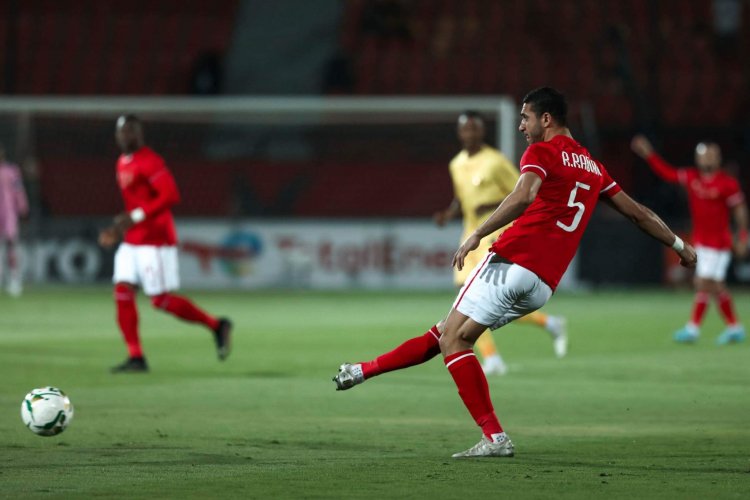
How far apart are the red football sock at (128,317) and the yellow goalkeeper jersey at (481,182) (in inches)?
116

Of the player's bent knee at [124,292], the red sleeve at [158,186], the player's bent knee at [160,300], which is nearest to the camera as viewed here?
the red sleeve at [158,186]

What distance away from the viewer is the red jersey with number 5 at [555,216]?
744 cm

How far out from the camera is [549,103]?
7527 millimetres

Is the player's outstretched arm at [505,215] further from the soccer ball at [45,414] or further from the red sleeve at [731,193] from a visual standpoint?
the red sleeve at [731,193]

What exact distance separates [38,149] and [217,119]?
3584 millimetres

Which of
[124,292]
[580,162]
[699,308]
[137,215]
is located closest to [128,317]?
[124,292]

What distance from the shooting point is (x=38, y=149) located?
27078 mm

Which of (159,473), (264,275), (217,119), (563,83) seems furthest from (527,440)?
(563,83)

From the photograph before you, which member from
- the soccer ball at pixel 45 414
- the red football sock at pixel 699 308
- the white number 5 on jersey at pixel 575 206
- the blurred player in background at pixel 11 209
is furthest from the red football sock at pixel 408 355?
the blurred player in background at pixel 11 209

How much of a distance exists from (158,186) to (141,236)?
55 centimetres

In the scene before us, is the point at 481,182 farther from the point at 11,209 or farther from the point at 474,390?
the point at 11,209

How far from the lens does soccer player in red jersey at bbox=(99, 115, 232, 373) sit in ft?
40.1

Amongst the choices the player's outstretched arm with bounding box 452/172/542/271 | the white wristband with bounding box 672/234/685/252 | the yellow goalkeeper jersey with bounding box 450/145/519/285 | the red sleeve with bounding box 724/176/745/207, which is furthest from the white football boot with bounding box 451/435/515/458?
the red sleeve with bounding box 724/176/745/207

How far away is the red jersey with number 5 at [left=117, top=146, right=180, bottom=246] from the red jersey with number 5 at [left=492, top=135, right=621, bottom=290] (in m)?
5.32
